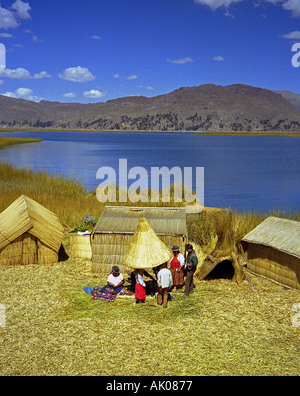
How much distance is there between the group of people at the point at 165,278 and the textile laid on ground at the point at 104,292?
64 mm

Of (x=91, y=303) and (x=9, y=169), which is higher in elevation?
(x=9, y=169)

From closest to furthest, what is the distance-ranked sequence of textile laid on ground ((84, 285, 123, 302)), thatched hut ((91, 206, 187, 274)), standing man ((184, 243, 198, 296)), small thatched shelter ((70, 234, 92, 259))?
textile laid on ground ((84, 285, 123, 302))
standing man ((184, 243, 198, 296))
thatched hut ((91, 206, 187, 274))
small thatched shelter ((70, 234, 92, 259))

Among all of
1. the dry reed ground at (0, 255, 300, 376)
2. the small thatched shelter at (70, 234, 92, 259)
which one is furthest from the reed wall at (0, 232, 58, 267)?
the dry reed ground at (0, 255, 300, 376)

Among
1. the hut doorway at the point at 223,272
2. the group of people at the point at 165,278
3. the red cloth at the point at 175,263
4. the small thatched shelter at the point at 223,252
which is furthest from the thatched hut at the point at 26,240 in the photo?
the hut doorway at the point at 223,272

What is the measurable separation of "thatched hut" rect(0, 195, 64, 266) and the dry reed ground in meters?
1.06

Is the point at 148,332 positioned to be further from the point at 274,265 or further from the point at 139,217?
the point at 139,217

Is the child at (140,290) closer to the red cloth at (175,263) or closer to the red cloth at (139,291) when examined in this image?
the red cloth at (139,291)

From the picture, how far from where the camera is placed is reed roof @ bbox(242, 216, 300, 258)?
929 cm

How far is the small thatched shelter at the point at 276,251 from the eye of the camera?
30.5 feet

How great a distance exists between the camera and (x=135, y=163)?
51.1 m

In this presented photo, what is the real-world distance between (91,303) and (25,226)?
3235 millimetres

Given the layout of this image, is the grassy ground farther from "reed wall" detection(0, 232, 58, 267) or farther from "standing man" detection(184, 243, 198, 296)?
"reed wall" detection(0, 232, 58, 267)
